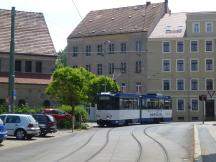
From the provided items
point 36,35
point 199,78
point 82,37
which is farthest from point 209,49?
point 36,35

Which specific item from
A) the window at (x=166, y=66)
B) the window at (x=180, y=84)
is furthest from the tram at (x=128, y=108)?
the window at (x=166, y=66)

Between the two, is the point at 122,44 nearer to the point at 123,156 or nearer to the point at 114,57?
the point at 114,57

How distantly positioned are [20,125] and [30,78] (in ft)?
103

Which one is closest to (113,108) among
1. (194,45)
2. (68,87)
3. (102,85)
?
(68,87)

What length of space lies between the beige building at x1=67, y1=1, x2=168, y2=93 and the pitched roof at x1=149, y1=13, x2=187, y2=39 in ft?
2.94

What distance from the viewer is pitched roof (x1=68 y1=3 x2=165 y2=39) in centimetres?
8712

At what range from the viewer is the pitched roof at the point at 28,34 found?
65.0 m

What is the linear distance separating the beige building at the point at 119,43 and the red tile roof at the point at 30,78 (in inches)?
764

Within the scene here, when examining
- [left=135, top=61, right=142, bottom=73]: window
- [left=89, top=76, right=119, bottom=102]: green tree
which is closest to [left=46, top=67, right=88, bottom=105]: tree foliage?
[left=89, top=76, right=119, bottom=102]: green tree

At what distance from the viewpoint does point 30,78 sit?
63.7 m

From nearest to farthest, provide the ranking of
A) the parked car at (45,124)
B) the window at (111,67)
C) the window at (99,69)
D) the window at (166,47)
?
the parked car at (45,124) → the window at (166,47) → the window at (111,67) → the window at (99,69)

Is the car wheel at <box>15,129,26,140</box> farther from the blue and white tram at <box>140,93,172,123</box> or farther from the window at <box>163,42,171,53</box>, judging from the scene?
the window at <box>163,42,171,53</box>

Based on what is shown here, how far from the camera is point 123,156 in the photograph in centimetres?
2111

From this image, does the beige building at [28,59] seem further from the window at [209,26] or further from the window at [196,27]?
the window at [209,26]
